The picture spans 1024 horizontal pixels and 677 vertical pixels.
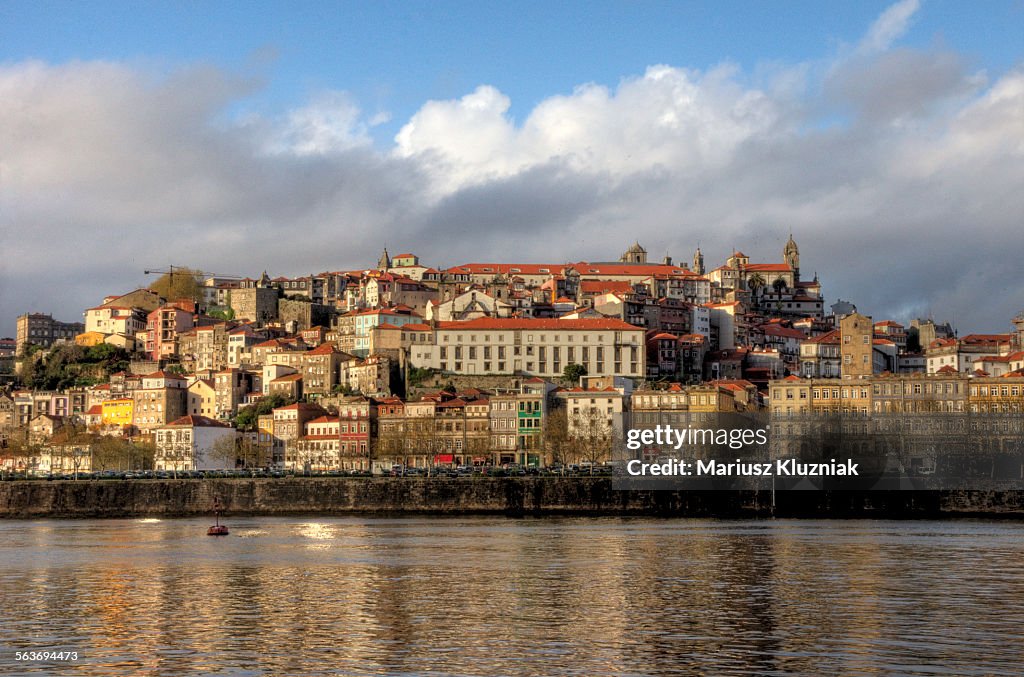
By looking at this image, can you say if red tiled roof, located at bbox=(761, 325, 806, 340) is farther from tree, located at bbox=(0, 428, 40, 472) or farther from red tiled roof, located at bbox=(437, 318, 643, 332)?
tree, located at bbox=(0, 428, 40, 472)

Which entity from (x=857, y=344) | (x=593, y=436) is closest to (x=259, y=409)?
(x=593, y=436)

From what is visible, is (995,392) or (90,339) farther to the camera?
(90,339)

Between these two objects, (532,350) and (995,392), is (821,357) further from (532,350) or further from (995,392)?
(995,392)

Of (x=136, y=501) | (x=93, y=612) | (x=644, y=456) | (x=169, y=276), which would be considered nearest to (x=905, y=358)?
(x=644, y=456)

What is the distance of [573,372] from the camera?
119562 mm

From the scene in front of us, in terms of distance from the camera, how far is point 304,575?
43094mm

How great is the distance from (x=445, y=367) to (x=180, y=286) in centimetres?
6561

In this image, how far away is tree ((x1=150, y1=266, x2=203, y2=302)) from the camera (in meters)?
174

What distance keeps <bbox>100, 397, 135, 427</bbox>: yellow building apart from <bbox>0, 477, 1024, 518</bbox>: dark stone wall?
35646 millimetres

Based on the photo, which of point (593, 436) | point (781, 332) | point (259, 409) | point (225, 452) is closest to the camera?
point (593, 436)

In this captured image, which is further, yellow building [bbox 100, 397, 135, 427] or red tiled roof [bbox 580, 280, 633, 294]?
red tiled roof [bbox 580, 280, 633, 294]

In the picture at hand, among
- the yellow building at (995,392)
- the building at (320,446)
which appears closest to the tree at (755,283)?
the yellow building at (995,392)

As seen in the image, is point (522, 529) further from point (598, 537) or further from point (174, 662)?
point (174, 662)

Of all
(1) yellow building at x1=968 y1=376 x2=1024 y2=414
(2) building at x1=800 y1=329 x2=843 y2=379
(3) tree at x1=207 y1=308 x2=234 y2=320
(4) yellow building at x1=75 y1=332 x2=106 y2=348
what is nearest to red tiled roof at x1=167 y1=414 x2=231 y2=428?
(4) yellow building at x1=75 y1=332 x2=106 y2=348
